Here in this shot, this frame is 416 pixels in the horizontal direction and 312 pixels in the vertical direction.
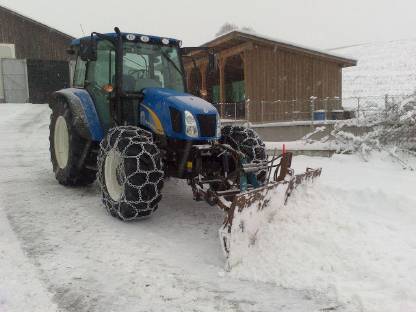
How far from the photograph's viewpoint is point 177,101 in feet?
15.3

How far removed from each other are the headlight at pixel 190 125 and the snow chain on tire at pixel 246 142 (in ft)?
3.06

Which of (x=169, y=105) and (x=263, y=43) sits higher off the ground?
(x=263, y=43)

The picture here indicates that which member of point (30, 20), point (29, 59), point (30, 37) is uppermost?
point (30, 20)

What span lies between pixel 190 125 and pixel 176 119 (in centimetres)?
18

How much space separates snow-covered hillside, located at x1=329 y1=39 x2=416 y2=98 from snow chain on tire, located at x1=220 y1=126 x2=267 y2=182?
21.4 metres

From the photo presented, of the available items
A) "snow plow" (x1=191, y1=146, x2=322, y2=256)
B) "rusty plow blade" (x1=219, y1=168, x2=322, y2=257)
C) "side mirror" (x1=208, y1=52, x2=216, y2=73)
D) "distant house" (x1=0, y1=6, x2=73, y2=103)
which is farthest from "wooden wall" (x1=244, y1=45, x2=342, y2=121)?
"distant house" (x1=0, y1=6, x2=73, y2=103)

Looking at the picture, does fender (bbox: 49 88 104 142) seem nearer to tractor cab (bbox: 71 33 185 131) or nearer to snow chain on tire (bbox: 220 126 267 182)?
tractor cab (bbox: 71 33 185 131)

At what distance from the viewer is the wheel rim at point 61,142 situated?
646 cm

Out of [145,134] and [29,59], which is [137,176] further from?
[29,59]

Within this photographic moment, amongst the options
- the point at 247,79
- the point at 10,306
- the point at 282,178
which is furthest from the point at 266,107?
the point at 10,306

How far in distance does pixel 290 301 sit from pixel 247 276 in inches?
18.3

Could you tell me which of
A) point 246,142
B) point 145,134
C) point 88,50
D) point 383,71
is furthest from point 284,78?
point 383,71

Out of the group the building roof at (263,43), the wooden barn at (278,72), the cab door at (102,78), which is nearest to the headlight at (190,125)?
the cab door at (102,78)

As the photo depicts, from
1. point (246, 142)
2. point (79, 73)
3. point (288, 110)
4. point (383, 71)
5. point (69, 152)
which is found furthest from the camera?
point (383, 71)
